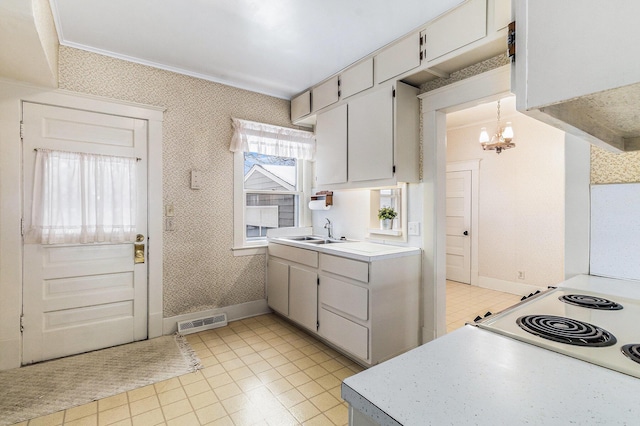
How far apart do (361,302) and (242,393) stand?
3.50 feet

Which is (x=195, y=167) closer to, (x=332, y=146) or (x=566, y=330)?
(x=332, y=146)

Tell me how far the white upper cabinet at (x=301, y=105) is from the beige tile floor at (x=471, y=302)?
292 cm

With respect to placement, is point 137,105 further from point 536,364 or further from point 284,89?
point 536,364

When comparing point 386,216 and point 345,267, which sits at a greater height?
point 386,216

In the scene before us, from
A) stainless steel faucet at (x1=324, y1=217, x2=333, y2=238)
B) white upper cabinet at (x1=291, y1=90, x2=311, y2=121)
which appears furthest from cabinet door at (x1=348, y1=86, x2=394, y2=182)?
stainless steel faucet at (x1=324, y1=217, x2=333, y2=238)

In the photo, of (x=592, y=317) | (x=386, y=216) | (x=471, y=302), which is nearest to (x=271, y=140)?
(x=386, y=216)

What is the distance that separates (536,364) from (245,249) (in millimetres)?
3208

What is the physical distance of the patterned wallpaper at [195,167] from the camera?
2.96 metres

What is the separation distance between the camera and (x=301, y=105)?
368 centimetres

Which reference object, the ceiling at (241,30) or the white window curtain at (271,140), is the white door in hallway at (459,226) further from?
the ceiling at (241,30)

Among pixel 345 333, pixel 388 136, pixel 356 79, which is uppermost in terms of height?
pixel 356 79

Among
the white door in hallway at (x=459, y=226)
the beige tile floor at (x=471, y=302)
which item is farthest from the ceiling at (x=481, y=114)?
the beige tile floor at (x=471, y=302)

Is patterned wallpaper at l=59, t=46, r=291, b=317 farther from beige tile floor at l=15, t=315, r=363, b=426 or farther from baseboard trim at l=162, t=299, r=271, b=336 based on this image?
beige tile floor at l=15, t=315, r=363, b=426

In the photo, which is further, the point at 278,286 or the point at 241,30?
the point at 278,286
